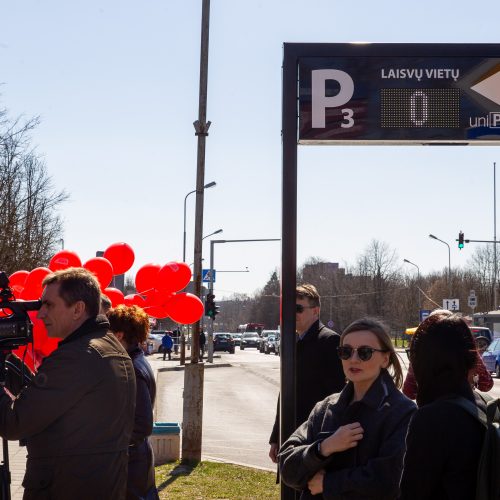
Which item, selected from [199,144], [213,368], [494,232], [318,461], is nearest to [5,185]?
[213,368]

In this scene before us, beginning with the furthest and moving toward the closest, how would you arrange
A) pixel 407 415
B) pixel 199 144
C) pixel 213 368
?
pixel 213 368 → pixel 199 144 → pixel 407 415

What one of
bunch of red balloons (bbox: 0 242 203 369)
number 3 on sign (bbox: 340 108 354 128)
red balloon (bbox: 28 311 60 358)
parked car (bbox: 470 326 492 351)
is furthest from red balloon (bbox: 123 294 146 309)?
number 3 on sign (bbox: 340 108 354 128)

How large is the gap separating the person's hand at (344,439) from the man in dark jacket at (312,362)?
91.5 inches

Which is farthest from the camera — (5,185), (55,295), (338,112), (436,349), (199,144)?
(5,185)

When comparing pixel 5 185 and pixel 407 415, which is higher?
pixel 5 185

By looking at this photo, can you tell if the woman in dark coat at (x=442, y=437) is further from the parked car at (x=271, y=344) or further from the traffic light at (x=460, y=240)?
the parked car at (x=271, y=344)

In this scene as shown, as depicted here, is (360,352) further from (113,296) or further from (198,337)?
(198,337)

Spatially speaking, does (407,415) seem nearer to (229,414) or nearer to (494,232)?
(229,414)

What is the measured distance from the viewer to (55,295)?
3.86 metres

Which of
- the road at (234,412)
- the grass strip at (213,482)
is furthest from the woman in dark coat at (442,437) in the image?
the road at (234,412)

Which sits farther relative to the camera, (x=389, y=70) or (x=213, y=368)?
(x=213, y=368)

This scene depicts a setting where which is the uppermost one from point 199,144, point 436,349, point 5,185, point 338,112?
point 5,185

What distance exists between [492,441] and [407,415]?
66 cm

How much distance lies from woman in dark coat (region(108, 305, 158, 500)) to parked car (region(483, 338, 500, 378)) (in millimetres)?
24887
